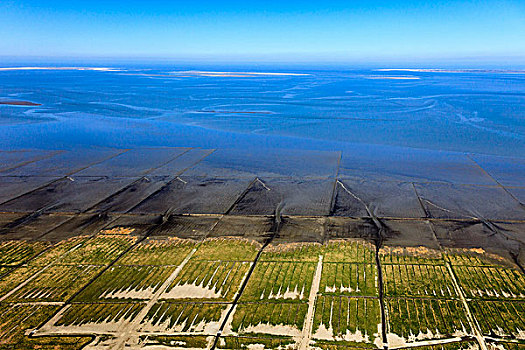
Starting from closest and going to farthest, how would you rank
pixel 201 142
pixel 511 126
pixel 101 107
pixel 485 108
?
pixel 201 142 < pixel 511 126 < pixel 485 108 < pixel 101 107

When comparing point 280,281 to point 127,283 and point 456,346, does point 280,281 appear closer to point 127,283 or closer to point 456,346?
point 127,283

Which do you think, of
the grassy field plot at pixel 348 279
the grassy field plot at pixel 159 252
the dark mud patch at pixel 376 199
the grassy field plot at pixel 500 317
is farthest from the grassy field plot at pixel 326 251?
the grassy field plot at pixel 500 317

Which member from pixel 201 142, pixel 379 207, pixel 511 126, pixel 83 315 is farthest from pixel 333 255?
pixel 511 126

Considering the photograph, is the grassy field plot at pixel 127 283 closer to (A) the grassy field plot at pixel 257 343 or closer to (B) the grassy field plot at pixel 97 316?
(B) the grassy field plot at pixel 97 316

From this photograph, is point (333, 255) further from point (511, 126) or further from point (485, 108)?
point (485, 108)

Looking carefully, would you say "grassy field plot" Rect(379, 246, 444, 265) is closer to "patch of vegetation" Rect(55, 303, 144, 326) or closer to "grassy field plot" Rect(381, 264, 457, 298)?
"grassy field plot" Rect(381, 264, 457, 298)
